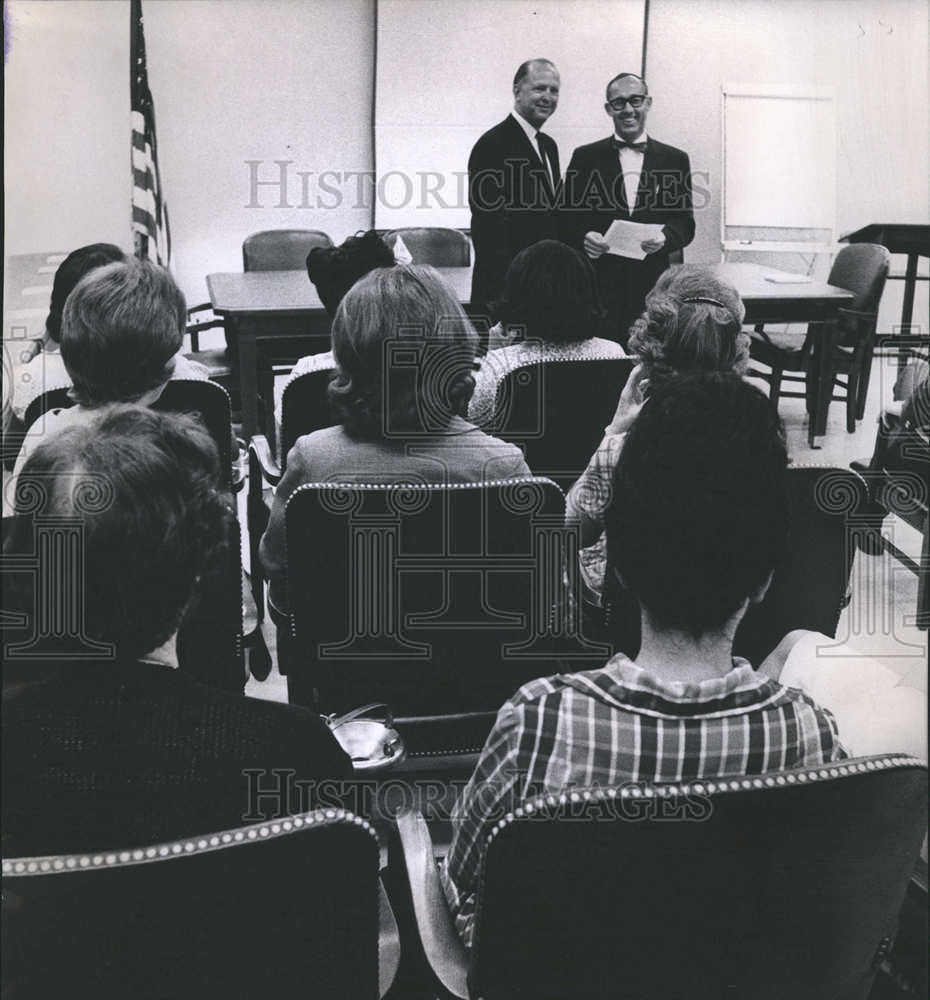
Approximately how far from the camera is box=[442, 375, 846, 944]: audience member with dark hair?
3.64 ft

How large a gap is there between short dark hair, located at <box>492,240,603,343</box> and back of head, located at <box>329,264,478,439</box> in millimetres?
954

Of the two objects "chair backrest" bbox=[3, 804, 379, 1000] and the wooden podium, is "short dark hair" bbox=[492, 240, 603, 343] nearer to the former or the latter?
"chair backrest" bbox=[3, 804, 379, 1000]

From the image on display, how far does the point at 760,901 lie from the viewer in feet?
3.30

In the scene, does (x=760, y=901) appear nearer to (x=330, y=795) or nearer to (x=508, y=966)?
(x=508, y=966)

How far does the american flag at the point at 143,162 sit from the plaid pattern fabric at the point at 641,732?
5.66 metres

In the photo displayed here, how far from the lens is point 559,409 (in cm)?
300

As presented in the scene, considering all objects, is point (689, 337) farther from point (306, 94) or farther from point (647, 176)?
point (306, 94)

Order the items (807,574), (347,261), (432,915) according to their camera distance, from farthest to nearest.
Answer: (347,261) < (807,574) < (432,915)

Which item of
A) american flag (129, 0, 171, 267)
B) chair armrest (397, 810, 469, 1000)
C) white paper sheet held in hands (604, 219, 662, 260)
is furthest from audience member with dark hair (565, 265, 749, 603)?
american flag (129, 0, 171, 267)

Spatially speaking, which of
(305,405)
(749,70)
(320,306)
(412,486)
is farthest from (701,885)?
(749,70)

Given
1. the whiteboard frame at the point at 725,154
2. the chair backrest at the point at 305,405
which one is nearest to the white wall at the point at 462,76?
the whiteboard frame at the point at 725,154

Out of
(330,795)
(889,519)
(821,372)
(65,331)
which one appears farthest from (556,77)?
(330,795)

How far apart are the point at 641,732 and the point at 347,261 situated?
2.35m

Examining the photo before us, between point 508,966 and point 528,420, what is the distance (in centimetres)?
204
